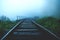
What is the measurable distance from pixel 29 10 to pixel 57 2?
1854 millimetres

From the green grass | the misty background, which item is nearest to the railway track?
the green grass

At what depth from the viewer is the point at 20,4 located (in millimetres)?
11508

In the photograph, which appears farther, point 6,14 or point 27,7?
point 27,7

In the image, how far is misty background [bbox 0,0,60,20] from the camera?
10970 mm

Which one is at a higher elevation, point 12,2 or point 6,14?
point 12,2

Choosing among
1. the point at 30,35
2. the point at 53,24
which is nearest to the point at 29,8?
the point at 53,24

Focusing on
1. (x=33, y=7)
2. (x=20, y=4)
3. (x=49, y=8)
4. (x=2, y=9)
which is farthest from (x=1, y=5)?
(x=49, y=8)

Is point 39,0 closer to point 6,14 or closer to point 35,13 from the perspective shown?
point 35,13

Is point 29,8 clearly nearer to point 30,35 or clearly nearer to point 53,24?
point 53,24

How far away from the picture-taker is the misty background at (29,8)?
11.0 meters

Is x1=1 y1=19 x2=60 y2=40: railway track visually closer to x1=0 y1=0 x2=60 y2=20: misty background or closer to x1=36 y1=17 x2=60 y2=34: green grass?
x1=36 y1=17 x2=60 y2=34: green grass

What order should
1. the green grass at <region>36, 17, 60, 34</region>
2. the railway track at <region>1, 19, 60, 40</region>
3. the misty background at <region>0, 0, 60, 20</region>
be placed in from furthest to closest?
the misty background at <region>0, 0, 60, 20</region> → the green grass at <region>36, 17, 60, 34</region> → the railway track at <region>1, 19, 60, 40</region>

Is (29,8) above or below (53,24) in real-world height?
above

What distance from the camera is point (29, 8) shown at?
11719 mm
